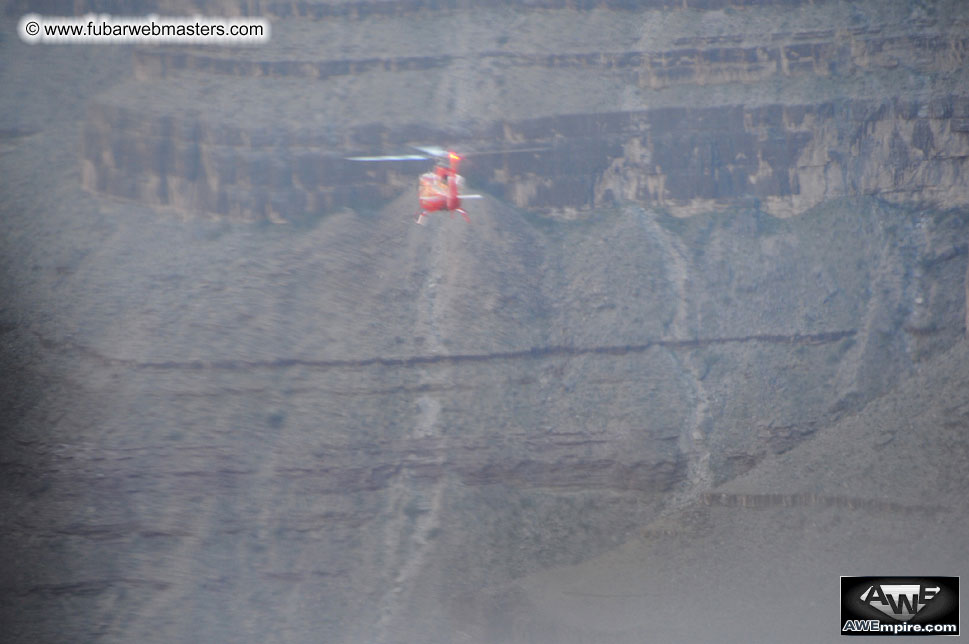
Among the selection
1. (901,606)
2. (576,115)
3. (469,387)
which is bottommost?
(901,606)

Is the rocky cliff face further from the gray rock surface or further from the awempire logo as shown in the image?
the awempire logo

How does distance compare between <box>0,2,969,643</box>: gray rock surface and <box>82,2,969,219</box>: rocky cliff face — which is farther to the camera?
<box>82,2,969,219</box>: rocky cliff face

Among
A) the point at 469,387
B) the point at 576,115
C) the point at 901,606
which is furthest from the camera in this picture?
the point at 576,115

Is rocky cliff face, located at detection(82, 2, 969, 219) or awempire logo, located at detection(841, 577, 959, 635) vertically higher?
rocky cliff face, located at detection(82, 2, 969, 219)

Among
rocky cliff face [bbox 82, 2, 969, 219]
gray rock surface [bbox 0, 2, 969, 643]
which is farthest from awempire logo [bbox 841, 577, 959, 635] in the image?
rocky cliff face [bbox 82, 2, 969, 219]

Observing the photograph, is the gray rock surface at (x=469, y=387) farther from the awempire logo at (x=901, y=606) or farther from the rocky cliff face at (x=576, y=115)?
the awempire logo at (x=901, y=606)

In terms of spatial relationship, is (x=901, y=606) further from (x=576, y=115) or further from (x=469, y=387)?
(x=576, y=115)

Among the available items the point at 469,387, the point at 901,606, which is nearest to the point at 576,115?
the point at 469,387

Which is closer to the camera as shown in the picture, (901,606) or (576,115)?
(901,606)

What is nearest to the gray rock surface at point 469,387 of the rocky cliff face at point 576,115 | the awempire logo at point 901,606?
the rocky cliff face at point 576,115
